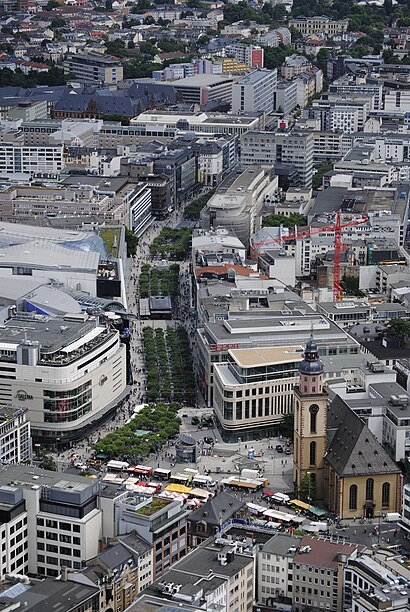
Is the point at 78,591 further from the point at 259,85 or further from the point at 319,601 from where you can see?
the point at 259,85

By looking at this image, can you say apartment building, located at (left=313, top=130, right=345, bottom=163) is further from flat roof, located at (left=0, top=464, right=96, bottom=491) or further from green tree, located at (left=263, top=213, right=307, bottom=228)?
flat roof, located at (left=0, top=464, right=96, bottom=491)

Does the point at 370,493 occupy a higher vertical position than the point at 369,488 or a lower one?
lower

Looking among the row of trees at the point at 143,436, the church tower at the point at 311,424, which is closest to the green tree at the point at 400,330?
the row of trees at the point at 143,436

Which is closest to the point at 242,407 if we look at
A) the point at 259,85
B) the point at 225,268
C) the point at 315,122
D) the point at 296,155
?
the point at 225,268

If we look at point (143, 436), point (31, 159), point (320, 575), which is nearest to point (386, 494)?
point (320, 575)

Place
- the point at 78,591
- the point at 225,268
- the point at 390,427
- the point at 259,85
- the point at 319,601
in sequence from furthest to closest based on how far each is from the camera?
the point at 259,85
the point at 225,268
the point at 390,427
the point at 319,601
the point at 78,591

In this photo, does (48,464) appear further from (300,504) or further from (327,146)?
(327,146)

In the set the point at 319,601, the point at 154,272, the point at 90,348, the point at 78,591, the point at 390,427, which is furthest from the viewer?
the point at 154,272
